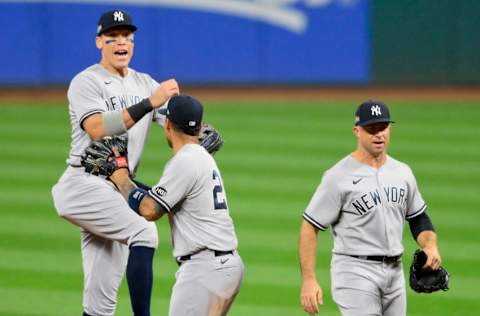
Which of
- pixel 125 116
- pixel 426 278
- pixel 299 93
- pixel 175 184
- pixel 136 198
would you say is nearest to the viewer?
pixel 175 184

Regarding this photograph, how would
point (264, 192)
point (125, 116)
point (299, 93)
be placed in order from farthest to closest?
point (299, 93), point (264, 192), point (125, 116)

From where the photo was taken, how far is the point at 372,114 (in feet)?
20.0

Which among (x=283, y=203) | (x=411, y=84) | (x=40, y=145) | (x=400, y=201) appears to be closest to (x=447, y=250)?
(x=283, y=203)

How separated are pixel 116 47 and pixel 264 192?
205 inches

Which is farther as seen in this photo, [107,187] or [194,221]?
[107,187]

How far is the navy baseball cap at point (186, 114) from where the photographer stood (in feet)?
19.9

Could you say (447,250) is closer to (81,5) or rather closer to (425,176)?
(425,176)

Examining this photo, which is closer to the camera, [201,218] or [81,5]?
[201,218]

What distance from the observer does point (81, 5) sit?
62.1 feet

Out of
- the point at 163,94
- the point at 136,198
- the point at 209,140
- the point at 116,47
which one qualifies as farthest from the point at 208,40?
the point at 136,198

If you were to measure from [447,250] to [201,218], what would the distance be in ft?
13.9

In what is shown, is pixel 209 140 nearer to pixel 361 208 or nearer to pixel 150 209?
pixel 150 209

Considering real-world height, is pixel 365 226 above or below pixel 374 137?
below

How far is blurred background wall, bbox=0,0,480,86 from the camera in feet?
61.9
